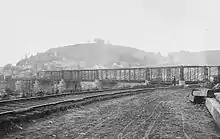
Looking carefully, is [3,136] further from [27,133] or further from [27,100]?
[27,100]

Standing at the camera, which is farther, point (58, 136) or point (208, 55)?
point (208, 55)

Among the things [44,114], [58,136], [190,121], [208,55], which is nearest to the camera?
[58,136]

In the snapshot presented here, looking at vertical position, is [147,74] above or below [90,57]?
below

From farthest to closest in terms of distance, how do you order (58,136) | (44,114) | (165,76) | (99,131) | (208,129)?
1. (165,76)
2. (44,114)
3. (208,129)
4. (99,131)
5. (58,136)

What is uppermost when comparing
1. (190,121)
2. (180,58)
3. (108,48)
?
(108,48)

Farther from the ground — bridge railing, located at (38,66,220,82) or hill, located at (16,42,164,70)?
hill, located at (16,42,164,70)

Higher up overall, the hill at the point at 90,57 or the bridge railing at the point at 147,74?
the hill at the point at 90,57

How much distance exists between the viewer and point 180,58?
10706 centimetres

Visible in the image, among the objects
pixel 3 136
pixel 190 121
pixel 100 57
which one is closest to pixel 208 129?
pixel 190 121

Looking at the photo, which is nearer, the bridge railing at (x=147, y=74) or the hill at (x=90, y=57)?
the bridge railing at (x=147, y=74)

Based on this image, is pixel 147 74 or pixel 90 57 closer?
pixel 147 74

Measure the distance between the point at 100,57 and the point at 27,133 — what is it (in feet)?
502

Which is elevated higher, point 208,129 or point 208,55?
point 208,55

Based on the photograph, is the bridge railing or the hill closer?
the bridge railing
